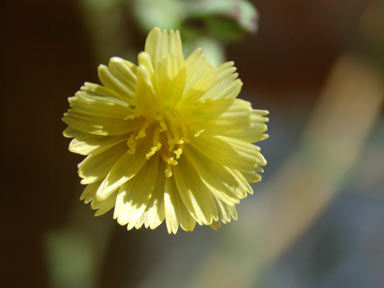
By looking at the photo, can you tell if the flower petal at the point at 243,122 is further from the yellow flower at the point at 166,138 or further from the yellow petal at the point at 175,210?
the yellow petal at the point at 175,210

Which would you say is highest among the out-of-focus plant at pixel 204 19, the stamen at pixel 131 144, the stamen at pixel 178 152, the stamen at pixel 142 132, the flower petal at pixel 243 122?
the out-of-focus plant at pixel 204 19

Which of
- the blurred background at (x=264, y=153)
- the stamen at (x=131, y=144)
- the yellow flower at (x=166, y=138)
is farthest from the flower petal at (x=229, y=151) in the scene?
the blurred background at (x=264, y=153)

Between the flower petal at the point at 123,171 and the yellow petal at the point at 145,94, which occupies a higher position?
the yellow petal at the point at 145,94

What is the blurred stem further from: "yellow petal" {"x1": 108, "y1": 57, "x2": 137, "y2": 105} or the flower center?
"yellow petal" {"x1": 108, "y1": 57, "x2": 137, "y2": 105}

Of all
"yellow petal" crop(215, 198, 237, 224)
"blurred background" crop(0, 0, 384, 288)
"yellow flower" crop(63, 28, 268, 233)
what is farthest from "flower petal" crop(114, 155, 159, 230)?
"blurred background" crop(0, 0, 384, 288)

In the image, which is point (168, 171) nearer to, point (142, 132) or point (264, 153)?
point (142, 132)

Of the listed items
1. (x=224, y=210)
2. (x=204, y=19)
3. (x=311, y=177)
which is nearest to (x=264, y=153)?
(x=311, y=177)

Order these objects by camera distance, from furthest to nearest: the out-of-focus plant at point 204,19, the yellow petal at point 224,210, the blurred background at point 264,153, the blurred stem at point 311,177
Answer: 1. the blurred stem at point 311,177
2. the blurred background at point 264,153
3. the out-of-focus plant at point 204,19
4. the yellow petal at point 224,210

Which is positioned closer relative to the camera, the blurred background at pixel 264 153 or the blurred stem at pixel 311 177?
the blurred background at pixel 264 153
